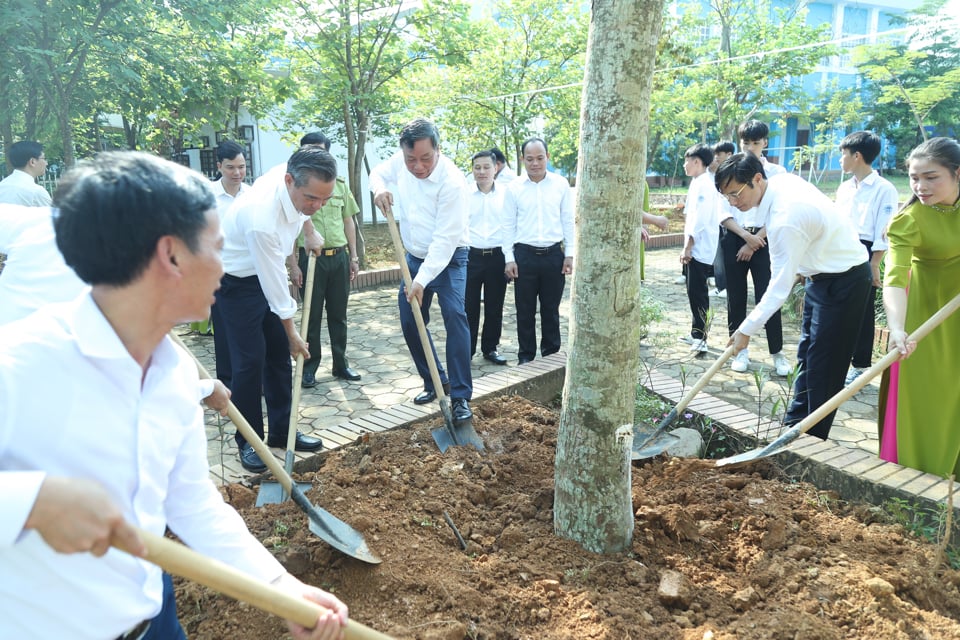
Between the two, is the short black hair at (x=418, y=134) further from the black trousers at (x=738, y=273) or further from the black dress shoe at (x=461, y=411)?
the black trousers at (x=738, y=273)

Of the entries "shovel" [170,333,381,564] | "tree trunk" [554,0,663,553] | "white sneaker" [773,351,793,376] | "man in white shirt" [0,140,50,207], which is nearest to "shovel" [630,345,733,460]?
"tree trunk" [554,0,663,553]

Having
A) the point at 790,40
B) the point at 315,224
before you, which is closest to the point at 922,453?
the point at 315,224

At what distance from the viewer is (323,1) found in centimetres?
897

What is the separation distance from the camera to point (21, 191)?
5.42 metres

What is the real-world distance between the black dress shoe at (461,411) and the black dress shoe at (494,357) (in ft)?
6.98

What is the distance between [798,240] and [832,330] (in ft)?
2.06

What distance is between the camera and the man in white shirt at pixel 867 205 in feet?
17.6

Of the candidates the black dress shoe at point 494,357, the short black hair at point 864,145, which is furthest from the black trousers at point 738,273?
the black dress shoe at point 494,357

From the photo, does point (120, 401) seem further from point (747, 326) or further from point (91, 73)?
point (91, 73)

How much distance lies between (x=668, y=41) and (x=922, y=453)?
1148 centimetres

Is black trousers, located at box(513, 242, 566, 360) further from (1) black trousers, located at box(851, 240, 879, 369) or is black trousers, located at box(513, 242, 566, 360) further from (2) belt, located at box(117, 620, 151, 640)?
(2) belt, located at box(117, 620, 151, 640)

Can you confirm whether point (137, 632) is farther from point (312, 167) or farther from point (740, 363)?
point (740, 363)

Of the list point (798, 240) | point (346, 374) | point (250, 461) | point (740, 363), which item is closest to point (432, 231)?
point (346, 374)

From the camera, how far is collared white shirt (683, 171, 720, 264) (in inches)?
260
